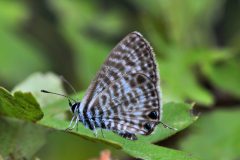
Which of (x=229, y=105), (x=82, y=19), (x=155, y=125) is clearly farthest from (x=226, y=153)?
(x=82, y=19)

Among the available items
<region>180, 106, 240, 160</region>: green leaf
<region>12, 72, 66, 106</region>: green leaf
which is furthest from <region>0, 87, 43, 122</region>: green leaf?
<region>180, 106, 240, 160</region>: green leaf

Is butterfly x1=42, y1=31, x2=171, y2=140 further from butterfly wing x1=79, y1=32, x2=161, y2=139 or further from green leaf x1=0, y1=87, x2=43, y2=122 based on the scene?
green leaf x1=0, y1=87, x2=43, y2=122

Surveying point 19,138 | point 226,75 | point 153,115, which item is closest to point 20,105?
point 19,138

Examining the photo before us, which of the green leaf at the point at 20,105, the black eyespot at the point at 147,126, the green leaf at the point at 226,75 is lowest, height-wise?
the green leaf at the point at 20,105

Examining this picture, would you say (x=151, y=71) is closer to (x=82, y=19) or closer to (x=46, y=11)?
(x=82, y=19)

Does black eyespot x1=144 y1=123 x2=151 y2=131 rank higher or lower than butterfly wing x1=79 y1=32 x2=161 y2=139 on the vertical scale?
lower

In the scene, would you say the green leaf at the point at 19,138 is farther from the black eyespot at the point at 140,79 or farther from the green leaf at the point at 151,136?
the black eyespot at the point at 140,79

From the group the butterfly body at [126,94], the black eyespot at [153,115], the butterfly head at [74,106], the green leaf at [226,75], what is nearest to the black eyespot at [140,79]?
the butterfly body at [126,94]
